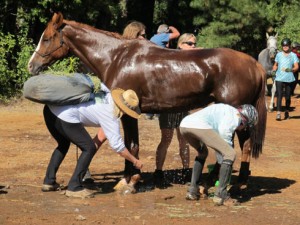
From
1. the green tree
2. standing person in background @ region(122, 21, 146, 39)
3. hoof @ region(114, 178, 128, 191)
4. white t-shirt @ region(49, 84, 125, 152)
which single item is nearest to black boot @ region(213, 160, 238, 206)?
white t-shirt @ region(49, 84, 125, 152)

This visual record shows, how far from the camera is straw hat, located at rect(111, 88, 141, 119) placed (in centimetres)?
811

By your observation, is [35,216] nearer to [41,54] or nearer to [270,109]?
[41,54]

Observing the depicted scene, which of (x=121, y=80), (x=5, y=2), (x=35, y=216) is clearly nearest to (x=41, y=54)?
(x=121, y=80)

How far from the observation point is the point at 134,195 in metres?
8.71

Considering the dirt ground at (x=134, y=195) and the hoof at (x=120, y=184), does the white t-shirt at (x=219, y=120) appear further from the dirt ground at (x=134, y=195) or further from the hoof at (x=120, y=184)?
the hoof at (x=120, y=184)

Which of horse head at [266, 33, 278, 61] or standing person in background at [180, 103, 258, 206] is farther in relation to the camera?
horse head at [266, 33, 278, 61]

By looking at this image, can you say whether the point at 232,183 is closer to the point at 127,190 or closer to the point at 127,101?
the point at 127,190

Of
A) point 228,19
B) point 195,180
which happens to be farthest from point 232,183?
point 228,19

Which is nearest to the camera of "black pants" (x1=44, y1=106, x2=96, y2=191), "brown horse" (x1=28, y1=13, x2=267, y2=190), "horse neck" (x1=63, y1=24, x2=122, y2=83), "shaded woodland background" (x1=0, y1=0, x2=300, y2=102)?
"black pants" (x1=44, y1=106, x2=96, y2=191)

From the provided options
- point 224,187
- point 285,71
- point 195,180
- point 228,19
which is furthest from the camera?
point 228,19

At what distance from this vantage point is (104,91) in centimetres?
A: 841

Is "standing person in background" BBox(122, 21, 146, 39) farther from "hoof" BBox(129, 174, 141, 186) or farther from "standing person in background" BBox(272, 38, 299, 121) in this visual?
"standing person in background" BBox(272, 38, 299, 121)

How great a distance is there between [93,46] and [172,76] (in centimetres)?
110

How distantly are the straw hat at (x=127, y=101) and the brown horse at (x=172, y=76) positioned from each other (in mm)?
647
